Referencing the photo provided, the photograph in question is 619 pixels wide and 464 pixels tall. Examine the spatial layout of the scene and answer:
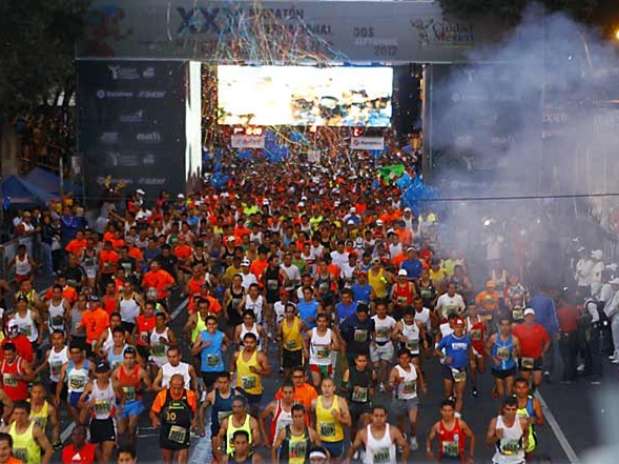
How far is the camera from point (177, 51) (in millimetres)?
22828

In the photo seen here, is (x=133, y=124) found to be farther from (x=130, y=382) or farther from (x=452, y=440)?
(x=452, y=440)

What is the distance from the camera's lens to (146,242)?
17.1 meters

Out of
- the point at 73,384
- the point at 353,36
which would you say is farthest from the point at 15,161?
the point at 73,384

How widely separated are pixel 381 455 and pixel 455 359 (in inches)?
110

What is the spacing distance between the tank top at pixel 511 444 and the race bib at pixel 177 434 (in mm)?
2400

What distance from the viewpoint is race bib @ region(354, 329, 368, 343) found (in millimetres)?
10883

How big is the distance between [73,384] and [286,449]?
254cm

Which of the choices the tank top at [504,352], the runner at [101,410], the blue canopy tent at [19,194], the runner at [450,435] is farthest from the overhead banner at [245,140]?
the runner at [450,435]

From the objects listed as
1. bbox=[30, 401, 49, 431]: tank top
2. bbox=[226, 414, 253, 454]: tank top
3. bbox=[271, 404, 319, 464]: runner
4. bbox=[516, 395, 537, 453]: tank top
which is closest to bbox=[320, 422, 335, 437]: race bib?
bbox=[271, 404, 319, 464]: runner

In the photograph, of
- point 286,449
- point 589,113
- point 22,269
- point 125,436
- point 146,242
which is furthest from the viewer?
point 589,113

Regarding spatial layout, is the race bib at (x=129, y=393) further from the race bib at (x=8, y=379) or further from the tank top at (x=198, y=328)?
the tank top at (x=198, y=328)

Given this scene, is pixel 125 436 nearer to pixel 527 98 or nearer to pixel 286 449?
pixel 286 449

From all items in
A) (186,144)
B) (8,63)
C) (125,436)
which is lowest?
(125,436)

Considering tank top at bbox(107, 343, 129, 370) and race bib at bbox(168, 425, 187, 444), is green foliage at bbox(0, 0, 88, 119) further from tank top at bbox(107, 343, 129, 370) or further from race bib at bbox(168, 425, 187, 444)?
race bib at bbox(168, 425, 187, 444)
